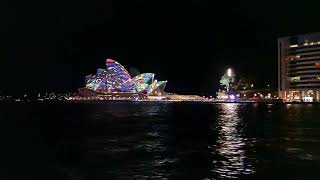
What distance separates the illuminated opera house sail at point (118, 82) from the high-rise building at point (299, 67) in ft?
131

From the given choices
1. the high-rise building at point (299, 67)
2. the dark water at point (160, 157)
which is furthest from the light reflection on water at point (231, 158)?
the high-rise building at point (299, 67)

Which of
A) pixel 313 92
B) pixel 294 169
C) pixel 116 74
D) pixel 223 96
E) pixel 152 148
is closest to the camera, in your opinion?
pixel 294 169

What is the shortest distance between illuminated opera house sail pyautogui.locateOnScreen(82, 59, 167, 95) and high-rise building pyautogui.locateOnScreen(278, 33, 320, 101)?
131ft

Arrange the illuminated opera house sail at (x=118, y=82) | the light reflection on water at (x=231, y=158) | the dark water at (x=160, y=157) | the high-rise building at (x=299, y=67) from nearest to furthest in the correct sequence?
the dark water at (x=160, y=157) → the light reflection on water at (x=231, y=158) → the high-rise building at (x=299, y=67) → the illuminated opera house sail at (x=118, y=82)

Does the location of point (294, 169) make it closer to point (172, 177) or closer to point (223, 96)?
point (172, 177)

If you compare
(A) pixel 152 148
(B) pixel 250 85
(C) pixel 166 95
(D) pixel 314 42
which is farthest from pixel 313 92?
(A) pixel 152 148

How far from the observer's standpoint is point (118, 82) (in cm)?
14262

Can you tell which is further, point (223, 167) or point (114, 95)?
point (114, 95)

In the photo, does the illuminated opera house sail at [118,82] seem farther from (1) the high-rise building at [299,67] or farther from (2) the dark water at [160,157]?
(2) the dark water at [160,157]

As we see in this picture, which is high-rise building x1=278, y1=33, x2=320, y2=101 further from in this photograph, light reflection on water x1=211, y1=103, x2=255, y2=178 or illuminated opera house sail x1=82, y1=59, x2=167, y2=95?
light reflection on water x1=211, y1=103, x2=255, y2=178

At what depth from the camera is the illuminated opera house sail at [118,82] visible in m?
141

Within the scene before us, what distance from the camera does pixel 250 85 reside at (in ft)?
487

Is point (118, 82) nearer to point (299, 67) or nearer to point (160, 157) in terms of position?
point (299, 67)

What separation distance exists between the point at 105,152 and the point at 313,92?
113m
